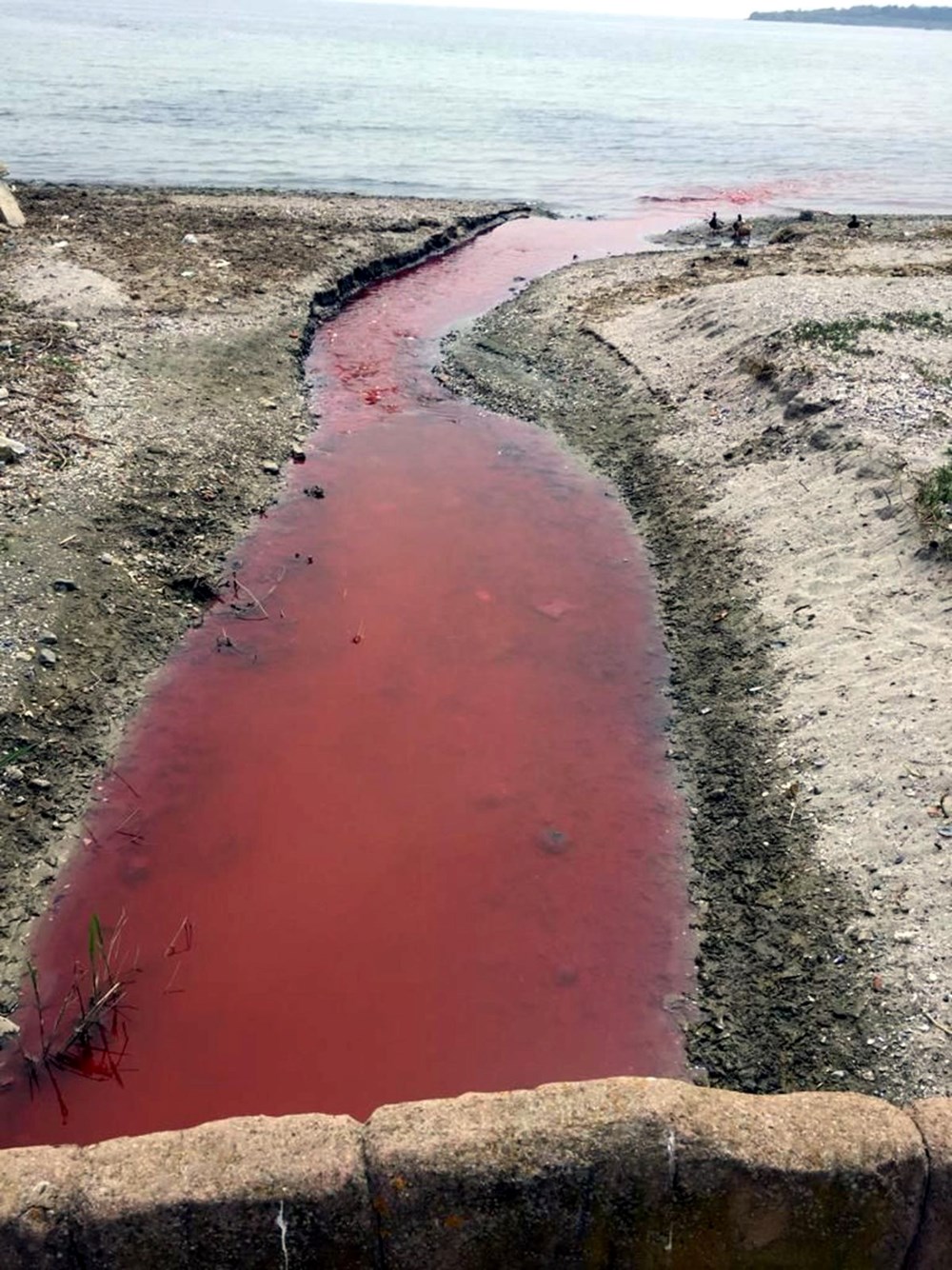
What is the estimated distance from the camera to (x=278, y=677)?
1127 centimetres

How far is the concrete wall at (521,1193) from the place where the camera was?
187 inches

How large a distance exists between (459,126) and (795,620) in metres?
48.6

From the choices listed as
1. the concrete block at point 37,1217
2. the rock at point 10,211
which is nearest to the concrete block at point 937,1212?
the concrete block at point 37,1217

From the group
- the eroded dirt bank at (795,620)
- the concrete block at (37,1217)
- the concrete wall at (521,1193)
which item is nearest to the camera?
the concrete block at (37,1217)

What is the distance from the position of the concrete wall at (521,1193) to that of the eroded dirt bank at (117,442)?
345cm

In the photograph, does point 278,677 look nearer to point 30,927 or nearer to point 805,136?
point 30,927

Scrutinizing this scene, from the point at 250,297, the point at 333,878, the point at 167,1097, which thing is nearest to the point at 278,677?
the point at 333,878

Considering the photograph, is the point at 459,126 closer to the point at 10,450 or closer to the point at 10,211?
the point at 10,211

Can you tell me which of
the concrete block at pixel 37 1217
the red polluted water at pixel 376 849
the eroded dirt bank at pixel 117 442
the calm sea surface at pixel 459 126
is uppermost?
the calm sea surface at pixel 459 126

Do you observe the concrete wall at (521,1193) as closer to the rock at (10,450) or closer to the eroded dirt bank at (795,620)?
the eroded dirt bank at (795,620)

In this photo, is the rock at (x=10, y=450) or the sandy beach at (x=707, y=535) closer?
the sandy beach at (x=707, y=535)

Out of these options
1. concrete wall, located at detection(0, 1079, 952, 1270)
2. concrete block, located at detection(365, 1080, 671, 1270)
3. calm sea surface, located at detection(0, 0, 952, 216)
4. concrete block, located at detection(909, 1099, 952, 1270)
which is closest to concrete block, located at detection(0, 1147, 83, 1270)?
concrete wall, located at detection(0, 1079, 952, 1270)

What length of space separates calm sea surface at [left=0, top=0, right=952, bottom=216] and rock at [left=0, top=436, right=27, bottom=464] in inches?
1015

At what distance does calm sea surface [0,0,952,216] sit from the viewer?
3834 cm
